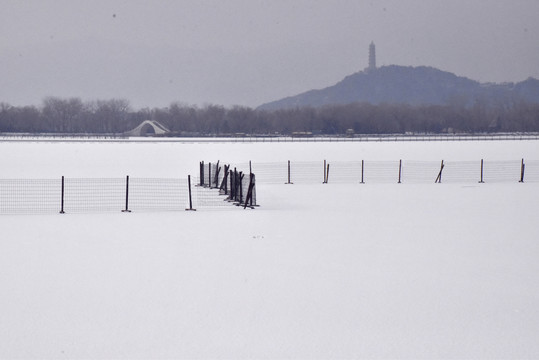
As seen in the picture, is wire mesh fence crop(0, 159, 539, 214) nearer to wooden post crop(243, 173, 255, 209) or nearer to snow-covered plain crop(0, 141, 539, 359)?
wooden post crop(243, 173, 255, 209)

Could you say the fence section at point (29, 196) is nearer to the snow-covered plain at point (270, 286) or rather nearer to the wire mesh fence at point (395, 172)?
the snow-covered plain at point (270, 286)

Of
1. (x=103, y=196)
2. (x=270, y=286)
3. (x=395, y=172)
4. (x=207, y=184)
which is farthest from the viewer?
(x=395, y=172)

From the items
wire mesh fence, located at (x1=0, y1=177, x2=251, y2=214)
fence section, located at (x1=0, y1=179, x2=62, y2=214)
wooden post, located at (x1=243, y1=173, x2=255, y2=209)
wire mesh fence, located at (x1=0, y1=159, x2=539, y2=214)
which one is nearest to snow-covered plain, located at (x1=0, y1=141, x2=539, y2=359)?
wooden post, located at (x1=243, y1=173, x2=255, y2=209)

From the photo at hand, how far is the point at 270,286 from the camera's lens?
1262 cm

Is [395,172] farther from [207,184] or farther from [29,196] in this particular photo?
[29,196]

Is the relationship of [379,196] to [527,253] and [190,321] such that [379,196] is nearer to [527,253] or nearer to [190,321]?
[527,253]

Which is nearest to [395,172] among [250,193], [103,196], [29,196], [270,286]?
[250,193]

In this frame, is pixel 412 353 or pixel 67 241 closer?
pixel 412 353

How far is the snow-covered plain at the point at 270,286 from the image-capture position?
9281 millimetres

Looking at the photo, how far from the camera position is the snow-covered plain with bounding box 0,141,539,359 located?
30.5 feet

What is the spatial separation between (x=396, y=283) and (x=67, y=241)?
31.6ft

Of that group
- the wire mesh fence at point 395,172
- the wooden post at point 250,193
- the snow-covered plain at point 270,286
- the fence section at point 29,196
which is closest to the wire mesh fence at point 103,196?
the fence section at point 29,196

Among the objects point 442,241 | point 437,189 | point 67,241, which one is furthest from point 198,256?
point 437,189

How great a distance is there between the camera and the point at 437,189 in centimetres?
Answer: 3497
